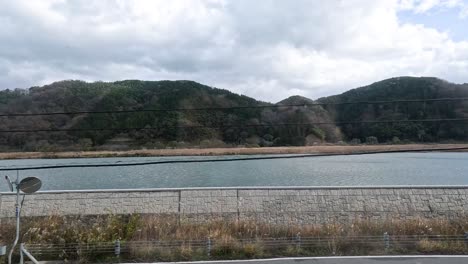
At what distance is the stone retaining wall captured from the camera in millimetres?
17719

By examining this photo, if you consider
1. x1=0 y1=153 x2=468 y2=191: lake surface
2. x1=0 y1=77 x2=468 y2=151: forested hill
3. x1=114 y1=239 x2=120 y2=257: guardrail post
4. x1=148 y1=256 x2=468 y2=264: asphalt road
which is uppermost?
x1=0 y1=77 x2=468 y2=151: forested hill

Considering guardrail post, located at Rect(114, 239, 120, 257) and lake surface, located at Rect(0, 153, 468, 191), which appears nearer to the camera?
guardrail post, located at Rect(114, 239, 120, 257)

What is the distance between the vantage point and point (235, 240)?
1097 centimetres

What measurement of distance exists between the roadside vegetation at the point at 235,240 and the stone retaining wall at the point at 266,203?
4.50 metres

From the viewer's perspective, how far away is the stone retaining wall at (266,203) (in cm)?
1772

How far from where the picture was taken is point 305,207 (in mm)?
A: 18234

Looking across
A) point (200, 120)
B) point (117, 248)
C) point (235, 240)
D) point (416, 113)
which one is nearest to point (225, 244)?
point (235, 240)

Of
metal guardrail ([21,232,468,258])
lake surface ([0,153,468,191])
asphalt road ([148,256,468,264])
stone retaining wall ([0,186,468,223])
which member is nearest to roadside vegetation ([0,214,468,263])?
metal guardrail ([21,232,468,258])

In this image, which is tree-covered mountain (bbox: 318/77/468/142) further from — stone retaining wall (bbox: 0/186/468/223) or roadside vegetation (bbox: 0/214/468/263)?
roadside vegetation (bbox: 0/214/468/263)

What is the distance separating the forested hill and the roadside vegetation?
3.25 metres

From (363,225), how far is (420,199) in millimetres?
7131

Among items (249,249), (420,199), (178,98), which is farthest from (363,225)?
(178,98)

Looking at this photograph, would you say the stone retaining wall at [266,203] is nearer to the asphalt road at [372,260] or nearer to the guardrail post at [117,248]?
the guardrail post at [117,248]

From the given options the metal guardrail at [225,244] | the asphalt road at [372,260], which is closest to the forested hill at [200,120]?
the metal guardrail at [225,244]
